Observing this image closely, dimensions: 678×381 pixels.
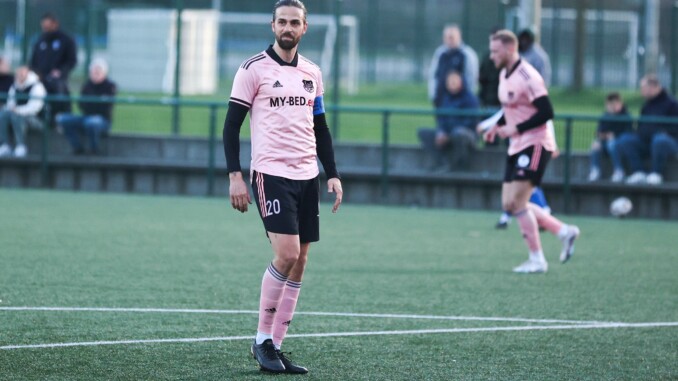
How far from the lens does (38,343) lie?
6926 mm

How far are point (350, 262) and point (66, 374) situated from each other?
209 inches

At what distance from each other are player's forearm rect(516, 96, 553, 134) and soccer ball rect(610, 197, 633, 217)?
632cm

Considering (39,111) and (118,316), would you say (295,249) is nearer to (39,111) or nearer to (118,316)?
(118,316)

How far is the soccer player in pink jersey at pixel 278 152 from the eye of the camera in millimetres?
6387

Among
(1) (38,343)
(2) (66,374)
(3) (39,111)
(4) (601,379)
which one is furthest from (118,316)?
(3) (39,111)

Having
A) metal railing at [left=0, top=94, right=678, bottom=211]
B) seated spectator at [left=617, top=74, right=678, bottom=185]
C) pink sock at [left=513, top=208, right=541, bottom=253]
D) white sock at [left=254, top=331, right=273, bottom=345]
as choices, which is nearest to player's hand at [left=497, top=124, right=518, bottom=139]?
pink sock at [left=513, top=208, right=541, bottom=253]

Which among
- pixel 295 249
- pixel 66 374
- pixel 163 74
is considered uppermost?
pixel 163 74

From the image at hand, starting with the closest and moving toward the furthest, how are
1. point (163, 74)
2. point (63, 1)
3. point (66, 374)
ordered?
point (66, 374), point (63, 1), point (163, 74)

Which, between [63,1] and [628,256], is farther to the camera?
[63,1]

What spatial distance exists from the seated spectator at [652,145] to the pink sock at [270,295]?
11.0 meters

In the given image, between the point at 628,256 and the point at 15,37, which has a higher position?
the point at 15,37

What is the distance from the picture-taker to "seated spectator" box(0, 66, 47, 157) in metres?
18.3

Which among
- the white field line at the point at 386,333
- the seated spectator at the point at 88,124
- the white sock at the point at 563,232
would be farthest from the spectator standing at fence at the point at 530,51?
the white field line at the point at 386,333

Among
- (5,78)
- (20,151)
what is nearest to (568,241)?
(20,151)
